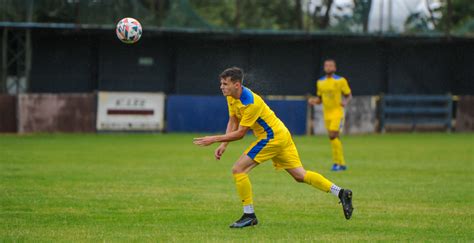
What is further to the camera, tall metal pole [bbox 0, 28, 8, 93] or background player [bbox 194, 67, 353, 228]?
tall metal pole [bbox 0, 28, 8, 93]

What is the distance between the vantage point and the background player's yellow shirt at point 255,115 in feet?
36.0

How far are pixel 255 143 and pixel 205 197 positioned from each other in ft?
10.2

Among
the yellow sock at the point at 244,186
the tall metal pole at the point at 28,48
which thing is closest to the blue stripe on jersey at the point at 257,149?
the yellow sock at the point at 244,186

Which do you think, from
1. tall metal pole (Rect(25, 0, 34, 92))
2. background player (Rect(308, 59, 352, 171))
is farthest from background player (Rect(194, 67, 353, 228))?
tall metal pole (Rect(25, 0, 34, 92))

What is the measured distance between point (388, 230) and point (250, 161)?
182 centimetres

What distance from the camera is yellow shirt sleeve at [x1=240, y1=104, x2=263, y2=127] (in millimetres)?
10961

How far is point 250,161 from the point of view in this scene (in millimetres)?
11133

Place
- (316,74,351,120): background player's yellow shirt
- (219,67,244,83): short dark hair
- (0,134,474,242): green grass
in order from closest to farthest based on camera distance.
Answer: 1. (0,134,474,242): green grass
2. (219,67,244,83): short dark hair
3. (316,74,351,120): background player's yellow shirt

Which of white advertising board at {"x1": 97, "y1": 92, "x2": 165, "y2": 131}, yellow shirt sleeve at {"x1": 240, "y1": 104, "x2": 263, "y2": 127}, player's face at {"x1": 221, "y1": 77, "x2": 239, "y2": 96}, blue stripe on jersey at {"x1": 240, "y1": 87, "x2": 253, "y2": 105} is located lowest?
white advertising board at {"x1": 97, "y1": 92, "x2": 165, "y2": 131}

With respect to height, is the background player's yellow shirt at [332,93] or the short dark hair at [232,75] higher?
the short dark hair at [232,75]

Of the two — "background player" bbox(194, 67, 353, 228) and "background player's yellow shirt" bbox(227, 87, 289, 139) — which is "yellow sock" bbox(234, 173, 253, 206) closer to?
"background player" bbox(194, 67, 353, 228)

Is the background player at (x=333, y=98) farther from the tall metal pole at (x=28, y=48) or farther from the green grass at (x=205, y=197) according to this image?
the tall metal pole at (x=28, y=48)

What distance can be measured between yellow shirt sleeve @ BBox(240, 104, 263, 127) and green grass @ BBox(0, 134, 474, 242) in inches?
49.3

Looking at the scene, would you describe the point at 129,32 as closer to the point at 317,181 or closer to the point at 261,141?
the point at 261,141
